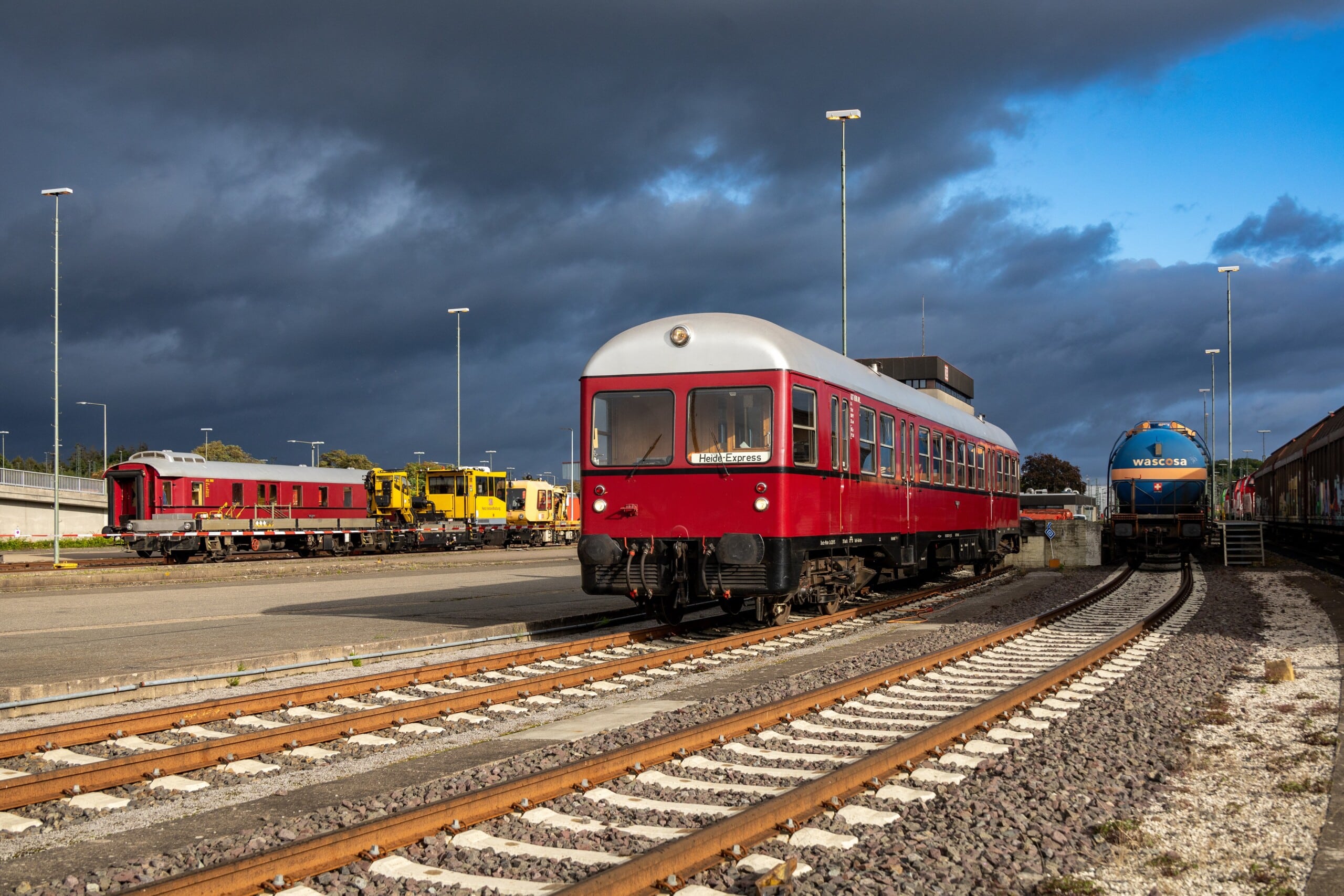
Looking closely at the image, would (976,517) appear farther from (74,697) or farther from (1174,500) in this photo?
(74,697)

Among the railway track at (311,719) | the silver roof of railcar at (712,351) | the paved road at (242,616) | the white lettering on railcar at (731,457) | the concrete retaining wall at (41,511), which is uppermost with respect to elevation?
the silver roof of railcar at (712,351)

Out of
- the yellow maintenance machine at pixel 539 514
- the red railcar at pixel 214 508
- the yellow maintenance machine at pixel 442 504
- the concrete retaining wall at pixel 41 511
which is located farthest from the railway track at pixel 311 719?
the concrete retaining wall at pixel 41 511

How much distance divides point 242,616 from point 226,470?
2292 cm

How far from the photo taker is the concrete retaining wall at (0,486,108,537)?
5400 centimetres

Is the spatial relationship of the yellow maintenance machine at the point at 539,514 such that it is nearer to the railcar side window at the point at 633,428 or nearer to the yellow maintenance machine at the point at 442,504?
the yellow maintenance machine at the point at 442,504

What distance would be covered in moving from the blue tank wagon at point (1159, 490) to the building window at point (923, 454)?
13.2m

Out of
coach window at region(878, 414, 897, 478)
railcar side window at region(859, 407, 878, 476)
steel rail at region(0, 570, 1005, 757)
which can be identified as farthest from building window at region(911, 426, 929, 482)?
steel rail at region(0, 570, 1005, 757)

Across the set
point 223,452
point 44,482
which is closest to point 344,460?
point 223,452

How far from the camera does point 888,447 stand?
51.6ft

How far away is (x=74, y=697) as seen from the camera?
8.92m

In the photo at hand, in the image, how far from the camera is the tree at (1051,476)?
107m

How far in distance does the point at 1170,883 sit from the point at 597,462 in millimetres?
8916

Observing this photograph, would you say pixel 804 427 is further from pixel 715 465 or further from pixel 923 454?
pixel 923 454

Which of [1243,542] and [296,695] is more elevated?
[1243,542]
